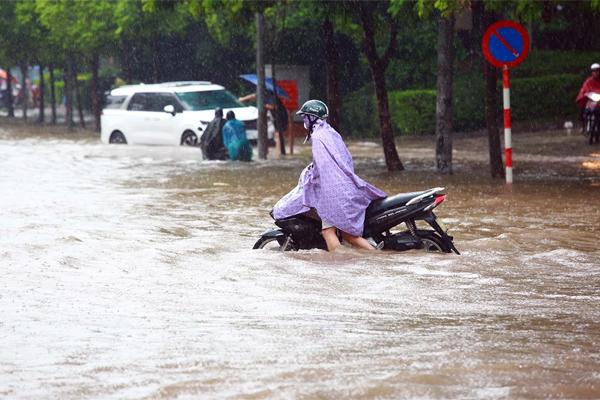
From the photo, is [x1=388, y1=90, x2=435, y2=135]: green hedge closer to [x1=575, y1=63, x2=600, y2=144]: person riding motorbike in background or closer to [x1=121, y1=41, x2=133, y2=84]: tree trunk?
[x1=575, y1=63, x2=600, y2=144]: person riding motorbike in background

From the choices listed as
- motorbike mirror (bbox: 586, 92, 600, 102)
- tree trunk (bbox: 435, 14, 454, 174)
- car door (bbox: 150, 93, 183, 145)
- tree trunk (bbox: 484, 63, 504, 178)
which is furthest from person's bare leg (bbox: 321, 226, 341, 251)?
car door (bbox: 150, 93, 183, 145)

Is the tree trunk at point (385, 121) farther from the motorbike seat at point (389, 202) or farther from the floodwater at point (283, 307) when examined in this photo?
the motorbike seat at point (389, 202)

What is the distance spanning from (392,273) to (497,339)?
2.88 metres

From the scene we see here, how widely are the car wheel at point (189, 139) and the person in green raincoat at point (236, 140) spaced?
3.31 meters

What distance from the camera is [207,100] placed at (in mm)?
29719

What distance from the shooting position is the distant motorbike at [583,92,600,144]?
26.2 meters

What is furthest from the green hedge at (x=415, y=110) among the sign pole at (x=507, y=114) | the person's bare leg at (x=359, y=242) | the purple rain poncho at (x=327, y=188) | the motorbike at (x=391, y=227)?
the person's bare leg at (x=359, y=242)

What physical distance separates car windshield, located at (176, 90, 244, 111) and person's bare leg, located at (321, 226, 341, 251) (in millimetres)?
18184

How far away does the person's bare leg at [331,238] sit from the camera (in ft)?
37.5

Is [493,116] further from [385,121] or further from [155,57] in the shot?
[155,57]

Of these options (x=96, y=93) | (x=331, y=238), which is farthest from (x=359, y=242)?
(x=96, y=93)

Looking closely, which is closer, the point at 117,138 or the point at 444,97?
the point at 444,97

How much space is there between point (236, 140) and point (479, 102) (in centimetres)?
877

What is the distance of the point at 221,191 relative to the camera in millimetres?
19469
